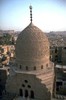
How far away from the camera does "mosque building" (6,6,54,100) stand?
9078 mm

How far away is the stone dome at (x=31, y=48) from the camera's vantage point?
31.0ft

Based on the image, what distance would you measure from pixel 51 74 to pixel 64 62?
686cm

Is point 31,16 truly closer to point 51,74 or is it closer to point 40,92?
point 51,74

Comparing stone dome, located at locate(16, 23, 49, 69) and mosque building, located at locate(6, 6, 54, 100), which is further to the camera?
stone dome, located at locate(16, 23, 49, 69)

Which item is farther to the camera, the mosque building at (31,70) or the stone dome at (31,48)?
the stone dome at (31,48)

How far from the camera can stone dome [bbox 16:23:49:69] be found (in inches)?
372

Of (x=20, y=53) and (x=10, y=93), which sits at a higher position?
(x=20, y=53)

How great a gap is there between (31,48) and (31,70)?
3.27ft

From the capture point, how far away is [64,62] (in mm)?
16359

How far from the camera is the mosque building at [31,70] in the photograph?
9.08 m

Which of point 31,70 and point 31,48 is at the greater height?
point 31,48

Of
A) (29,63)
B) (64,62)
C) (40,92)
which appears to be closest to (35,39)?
(29,63)

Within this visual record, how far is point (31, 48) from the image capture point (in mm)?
9414

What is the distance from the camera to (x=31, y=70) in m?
9.48
